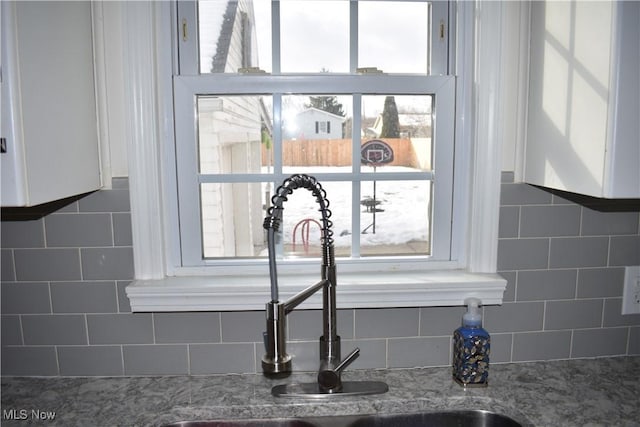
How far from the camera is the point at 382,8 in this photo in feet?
3.97

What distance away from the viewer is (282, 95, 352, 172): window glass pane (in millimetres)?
1221

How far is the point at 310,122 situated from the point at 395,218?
35 centimetres

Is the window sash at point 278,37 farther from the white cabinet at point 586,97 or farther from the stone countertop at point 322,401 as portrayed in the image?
the stone countertop at point 322,401

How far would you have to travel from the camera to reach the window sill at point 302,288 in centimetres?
116

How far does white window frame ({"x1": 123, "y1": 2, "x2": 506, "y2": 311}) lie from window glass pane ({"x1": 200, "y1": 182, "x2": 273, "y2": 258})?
8cm

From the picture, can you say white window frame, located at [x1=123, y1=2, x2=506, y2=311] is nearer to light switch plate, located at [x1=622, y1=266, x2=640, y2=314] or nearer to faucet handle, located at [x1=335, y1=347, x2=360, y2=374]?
faucet handle, located at [x1=335, y1=347, x2=360, y2=374]

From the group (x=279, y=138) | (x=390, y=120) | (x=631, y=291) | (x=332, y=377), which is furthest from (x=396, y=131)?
(x=631, y=291)

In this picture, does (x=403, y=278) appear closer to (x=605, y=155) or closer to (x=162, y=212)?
(x=605, y=155)

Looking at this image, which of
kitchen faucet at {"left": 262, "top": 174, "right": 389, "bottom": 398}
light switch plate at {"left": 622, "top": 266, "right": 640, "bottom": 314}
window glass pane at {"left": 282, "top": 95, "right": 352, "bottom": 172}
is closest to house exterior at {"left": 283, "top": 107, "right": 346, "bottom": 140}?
window glass pane at {"left": 282, "top": 95, "right": 352, "bottom": 172}

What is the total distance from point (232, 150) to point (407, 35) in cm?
55

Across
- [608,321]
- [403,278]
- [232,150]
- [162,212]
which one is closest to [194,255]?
[162,212]

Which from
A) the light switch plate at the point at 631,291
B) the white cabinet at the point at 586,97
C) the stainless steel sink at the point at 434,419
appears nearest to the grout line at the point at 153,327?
the stainless steel sink at the point at 434,419

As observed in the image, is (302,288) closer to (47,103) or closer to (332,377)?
(332,377)

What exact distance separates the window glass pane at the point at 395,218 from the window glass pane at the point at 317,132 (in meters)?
0.11
